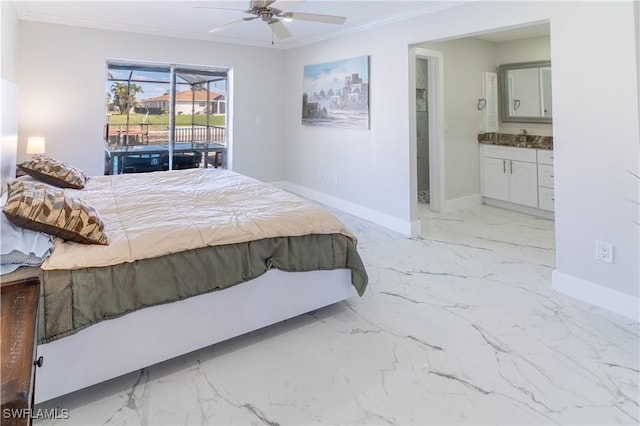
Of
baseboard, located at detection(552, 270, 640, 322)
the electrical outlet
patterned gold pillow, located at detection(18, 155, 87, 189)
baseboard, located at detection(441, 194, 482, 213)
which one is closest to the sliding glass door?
patterned gold pillow, located at detection(18, 155, 87, 189)

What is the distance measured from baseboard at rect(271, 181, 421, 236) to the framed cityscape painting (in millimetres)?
1013

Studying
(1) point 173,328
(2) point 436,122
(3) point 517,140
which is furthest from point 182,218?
(3) point 517,140

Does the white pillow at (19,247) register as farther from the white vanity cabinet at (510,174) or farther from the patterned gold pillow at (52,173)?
the white vanity cabinet at (510,174)

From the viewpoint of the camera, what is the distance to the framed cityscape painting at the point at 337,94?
464 cm

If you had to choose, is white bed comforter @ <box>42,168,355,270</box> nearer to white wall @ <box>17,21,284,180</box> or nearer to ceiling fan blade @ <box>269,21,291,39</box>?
ceiling fan blade @ <box>269,21,291,39</box>

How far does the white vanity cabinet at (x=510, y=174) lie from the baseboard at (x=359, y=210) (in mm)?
1770

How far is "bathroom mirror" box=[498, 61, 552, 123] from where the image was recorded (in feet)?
17.0

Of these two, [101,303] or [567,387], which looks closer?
[101,303]

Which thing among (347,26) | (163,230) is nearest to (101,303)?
(163,230)

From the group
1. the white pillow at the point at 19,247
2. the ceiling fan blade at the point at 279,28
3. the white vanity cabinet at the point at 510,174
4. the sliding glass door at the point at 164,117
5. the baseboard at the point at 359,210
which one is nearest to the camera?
the white pillow at the point at 19,247

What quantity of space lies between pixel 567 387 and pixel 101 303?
7.18ft

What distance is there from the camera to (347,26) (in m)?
4.61

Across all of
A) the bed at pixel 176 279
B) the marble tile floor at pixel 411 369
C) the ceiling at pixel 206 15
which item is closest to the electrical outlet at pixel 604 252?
the marble tile floor at pixel 411 369

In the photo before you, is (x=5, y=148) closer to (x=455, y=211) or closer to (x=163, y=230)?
(x=163, y=230)
